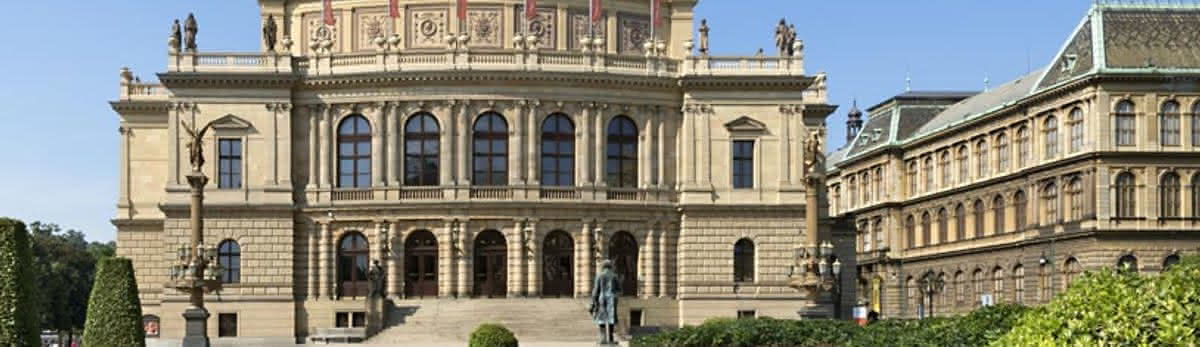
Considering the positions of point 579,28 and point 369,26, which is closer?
point 369,26

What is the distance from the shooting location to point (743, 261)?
85.4 metres

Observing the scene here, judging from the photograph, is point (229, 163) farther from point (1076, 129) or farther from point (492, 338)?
point (1076, 129)

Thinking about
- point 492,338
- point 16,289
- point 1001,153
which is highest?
point 1001,153

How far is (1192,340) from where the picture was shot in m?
21.5

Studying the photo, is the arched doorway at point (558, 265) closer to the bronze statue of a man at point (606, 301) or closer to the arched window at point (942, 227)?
the bronze statue of a man at point (606, 301)

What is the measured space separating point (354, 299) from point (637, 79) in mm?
15250

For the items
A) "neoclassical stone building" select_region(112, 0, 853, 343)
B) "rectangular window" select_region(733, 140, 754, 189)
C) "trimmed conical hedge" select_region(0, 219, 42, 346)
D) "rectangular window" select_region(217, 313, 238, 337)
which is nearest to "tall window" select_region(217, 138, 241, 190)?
"neoclassical stone building" select_region(112, 0, 853, 343)

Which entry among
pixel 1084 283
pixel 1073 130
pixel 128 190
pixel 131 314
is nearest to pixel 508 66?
pixel 128 190

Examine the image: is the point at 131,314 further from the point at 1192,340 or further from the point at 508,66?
the point at 508,66

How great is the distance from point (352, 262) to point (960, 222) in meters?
39.6

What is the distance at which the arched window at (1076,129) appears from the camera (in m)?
91.6

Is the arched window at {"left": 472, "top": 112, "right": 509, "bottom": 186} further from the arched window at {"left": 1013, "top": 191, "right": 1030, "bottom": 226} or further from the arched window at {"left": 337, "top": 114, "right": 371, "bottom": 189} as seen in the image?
the arched window at {"left": 1013, "top": 191, "right": 1030, "bottom": 226}

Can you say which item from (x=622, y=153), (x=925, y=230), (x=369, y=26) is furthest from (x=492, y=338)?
(x=925, y=230)

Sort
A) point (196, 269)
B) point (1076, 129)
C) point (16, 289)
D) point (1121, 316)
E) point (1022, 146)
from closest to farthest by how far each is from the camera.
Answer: point (1121, 316) → point (16, 289) → point (196, 269) → point (1076, 129) → point (1022, 146)
